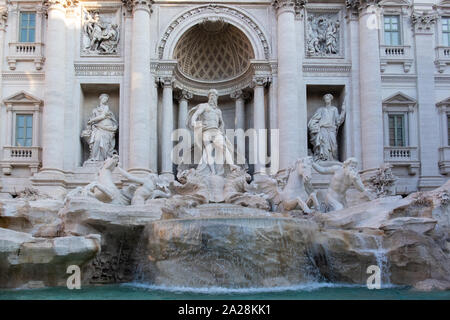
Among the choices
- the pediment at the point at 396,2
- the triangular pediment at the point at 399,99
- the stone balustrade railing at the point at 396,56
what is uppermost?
the pediment at the point at 396,2

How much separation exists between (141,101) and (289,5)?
7.47 metres

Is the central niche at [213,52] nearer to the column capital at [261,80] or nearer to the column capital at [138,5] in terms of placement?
the column capital at [261,80]

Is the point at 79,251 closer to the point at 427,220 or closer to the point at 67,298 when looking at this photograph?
the point at 67,298

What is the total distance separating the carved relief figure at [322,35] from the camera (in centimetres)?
2222

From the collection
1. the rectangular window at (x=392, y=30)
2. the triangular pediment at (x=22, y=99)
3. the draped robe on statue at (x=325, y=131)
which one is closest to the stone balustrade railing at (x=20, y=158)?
the triangular pediment at (x=22, y=99)

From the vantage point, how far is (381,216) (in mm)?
13648

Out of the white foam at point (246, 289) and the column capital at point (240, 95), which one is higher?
the column capital at point (240, 95)

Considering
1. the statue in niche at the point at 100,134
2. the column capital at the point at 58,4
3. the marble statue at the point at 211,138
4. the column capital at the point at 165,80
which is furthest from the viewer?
the column capital at the point at 165,80

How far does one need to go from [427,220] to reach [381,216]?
4.70 ft

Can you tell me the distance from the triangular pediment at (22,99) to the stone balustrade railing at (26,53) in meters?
1.25

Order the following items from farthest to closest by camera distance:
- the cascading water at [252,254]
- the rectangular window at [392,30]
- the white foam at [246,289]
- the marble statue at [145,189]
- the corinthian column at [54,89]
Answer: the rectangular window at [392,30] < the corinthian column at [54,89] < the marble statue at [145,189] < the cascading water at [252,254] < the white foam at [246,289]

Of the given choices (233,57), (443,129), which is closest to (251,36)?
(233,57)

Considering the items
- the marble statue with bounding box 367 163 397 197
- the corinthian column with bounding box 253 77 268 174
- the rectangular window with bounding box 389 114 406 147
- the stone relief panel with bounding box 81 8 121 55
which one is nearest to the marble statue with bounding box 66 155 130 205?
the corinthian column with bounding box 253 77 268 174

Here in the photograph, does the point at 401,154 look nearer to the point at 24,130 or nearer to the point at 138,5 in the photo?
the point at 138,5
